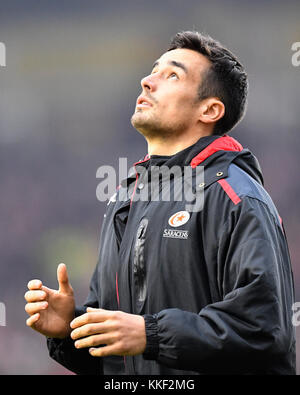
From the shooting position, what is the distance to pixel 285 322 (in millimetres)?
1842

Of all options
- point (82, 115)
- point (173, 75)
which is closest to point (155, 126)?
point (173, 75)

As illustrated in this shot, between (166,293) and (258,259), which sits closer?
(258,259)

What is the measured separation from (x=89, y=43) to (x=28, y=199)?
6.46 feet

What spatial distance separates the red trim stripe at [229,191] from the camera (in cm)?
196

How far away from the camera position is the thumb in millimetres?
2043

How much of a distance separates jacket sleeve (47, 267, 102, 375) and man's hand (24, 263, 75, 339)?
6cm

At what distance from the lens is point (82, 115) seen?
6.85 metres

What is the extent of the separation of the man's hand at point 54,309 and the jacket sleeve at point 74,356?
60 mm

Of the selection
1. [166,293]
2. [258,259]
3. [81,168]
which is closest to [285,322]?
[258,259]

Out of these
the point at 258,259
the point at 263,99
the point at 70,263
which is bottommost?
the point at 70,263

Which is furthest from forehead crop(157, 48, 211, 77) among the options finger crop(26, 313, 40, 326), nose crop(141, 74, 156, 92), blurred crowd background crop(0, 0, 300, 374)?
blurred crowd background crop(0, 0, 300, 374)

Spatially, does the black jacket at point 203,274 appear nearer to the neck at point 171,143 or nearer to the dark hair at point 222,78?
the neck at point 171,143

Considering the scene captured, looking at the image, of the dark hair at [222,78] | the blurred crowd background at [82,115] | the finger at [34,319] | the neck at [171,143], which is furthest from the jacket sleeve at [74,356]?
the blurred crowd background at [82,115]

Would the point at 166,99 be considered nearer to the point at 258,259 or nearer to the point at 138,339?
the point at 258,259
